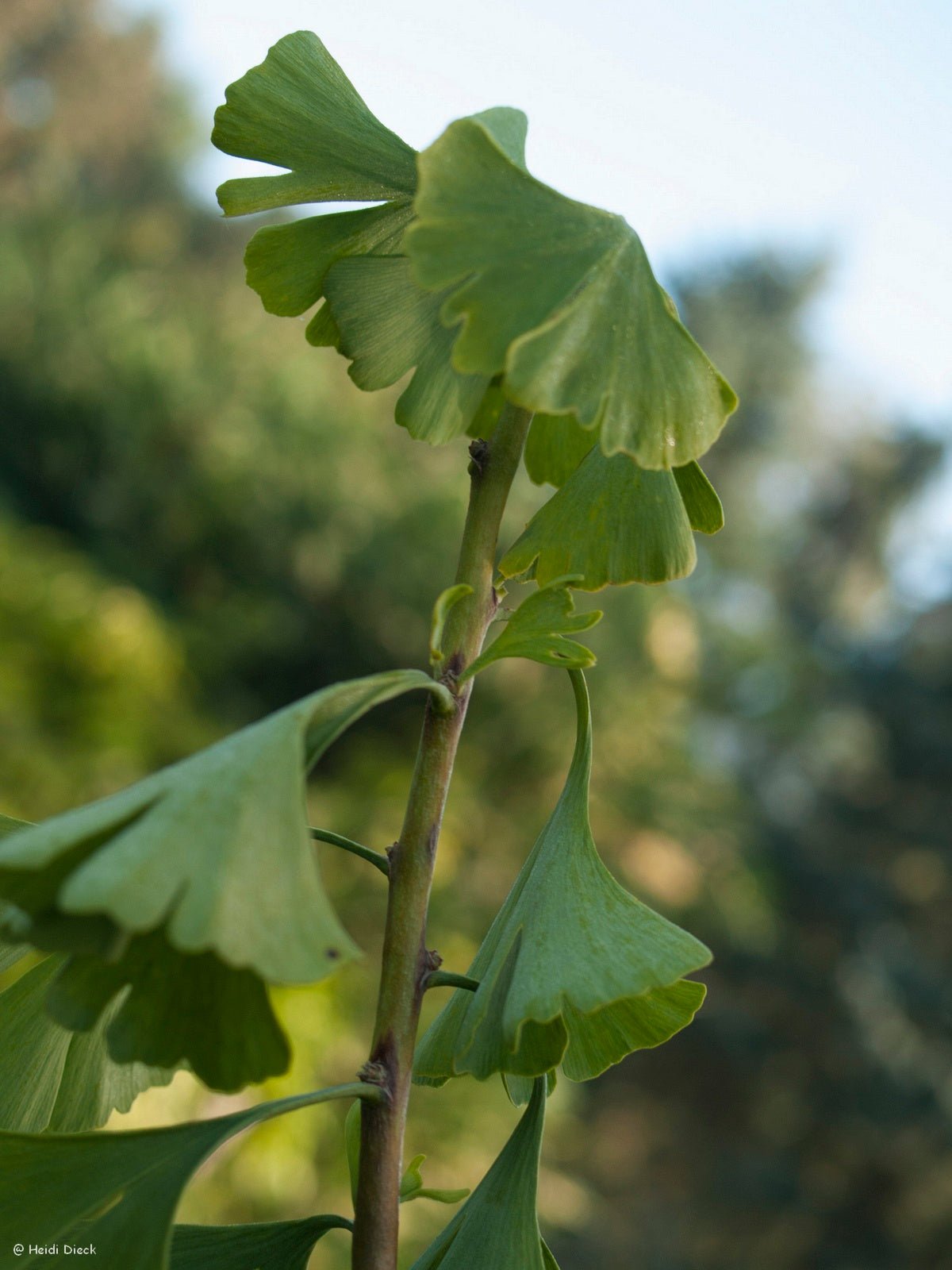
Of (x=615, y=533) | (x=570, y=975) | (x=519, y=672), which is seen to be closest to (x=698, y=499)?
(x=615, y=533)

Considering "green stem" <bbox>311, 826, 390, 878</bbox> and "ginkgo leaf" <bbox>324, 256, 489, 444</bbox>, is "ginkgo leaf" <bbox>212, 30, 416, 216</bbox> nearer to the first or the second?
"ginkgo leaf" <bbox>324, 256, 489, 444</bbox>

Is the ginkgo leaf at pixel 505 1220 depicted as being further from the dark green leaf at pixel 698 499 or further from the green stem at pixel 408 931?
the dark green leaf at pixel 698 499

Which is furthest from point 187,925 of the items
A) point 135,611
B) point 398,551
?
point 398,551

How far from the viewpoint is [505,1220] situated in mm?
276

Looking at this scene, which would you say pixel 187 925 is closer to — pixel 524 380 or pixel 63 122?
pixel 524 380

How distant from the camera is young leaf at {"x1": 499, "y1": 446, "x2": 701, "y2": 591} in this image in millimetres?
284

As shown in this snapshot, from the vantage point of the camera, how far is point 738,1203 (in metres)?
5.68

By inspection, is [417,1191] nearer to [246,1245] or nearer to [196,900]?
[246,1245]

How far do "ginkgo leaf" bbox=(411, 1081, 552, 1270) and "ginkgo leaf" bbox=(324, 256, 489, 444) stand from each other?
175 millimetres

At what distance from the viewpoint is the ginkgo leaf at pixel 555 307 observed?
0.23 m

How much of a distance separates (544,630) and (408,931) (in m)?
0.07

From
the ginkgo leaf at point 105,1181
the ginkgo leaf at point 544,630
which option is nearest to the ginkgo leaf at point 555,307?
the ginkgo leaf at point 544,630

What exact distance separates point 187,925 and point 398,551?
3.09 m

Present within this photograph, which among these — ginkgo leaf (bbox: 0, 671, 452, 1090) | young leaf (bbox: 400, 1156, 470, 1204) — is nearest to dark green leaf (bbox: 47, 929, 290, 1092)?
ginkgo leaf (bbox: 0, 671, 452, 1090)
